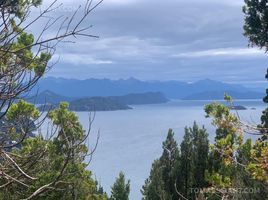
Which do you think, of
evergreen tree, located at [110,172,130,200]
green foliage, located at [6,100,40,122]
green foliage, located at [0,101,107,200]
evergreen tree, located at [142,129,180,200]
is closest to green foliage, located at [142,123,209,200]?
evergreen tree, located at [142,129,180,200]

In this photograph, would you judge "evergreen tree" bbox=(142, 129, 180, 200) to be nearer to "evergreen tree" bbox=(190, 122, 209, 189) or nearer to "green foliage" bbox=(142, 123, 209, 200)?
"green foliage" bbox=(142, 123, 209, 200)

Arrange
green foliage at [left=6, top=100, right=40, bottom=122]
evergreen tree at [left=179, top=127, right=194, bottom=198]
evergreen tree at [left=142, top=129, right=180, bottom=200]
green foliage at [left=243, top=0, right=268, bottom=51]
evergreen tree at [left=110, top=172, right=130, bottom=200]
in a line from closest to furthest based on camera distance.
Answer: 1. green foliage at [left=6, top=100, right=40, bottom=122]
2. green foliage at [left=243, top=0, right=268, bottom=51]
3. evergreen tree at [left=110, top=172, right=130, bottom=200]
4. evergreen tree at [left=179, top=127, right=194, bottom=198]
5. evergreen tree at [left=142, top=129, right=180, bottom=200]

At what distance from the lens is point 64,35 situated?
10.9 ft

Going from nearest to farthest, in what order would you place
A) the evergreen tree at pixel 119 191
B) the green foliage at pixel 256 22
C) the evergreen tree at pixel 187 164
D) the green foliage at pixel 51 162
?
the green foliage at pixel 51 162 → the green foliage at pixel 256 22 → the evergreen tree at pixel 119 191 → the evergreen tree at pixel 187 164

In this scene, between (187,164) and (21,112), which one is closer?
(21,112)

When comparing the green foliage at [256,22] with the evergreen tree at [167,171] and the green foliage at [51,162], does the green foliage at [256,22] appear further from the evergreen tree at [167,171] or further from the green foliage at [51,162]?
the green foliage at [51,162]

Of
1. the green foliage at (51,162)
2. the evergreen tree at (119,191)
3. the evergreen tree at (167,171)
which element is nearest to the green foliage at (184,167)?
the evergreen tree at (167,171)

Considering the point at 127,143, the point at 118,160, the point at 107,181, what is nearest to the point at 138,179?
the point at 107,181

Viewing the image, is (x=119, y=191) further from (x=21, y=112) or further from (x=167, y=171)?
(x=21, y=112)

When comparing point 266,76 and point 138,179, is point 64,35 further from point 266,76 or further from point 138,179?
point 138,179

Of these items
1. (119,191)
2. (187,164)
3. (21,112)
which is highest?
(21,112)

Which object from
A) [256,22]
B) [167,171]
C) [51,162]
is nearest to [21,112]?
[51,162]

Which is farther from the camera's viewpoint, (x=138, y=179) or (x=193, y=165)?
(x=138, y=179)

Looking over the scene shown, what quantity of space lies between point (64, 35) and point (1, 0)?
1.69 ft
